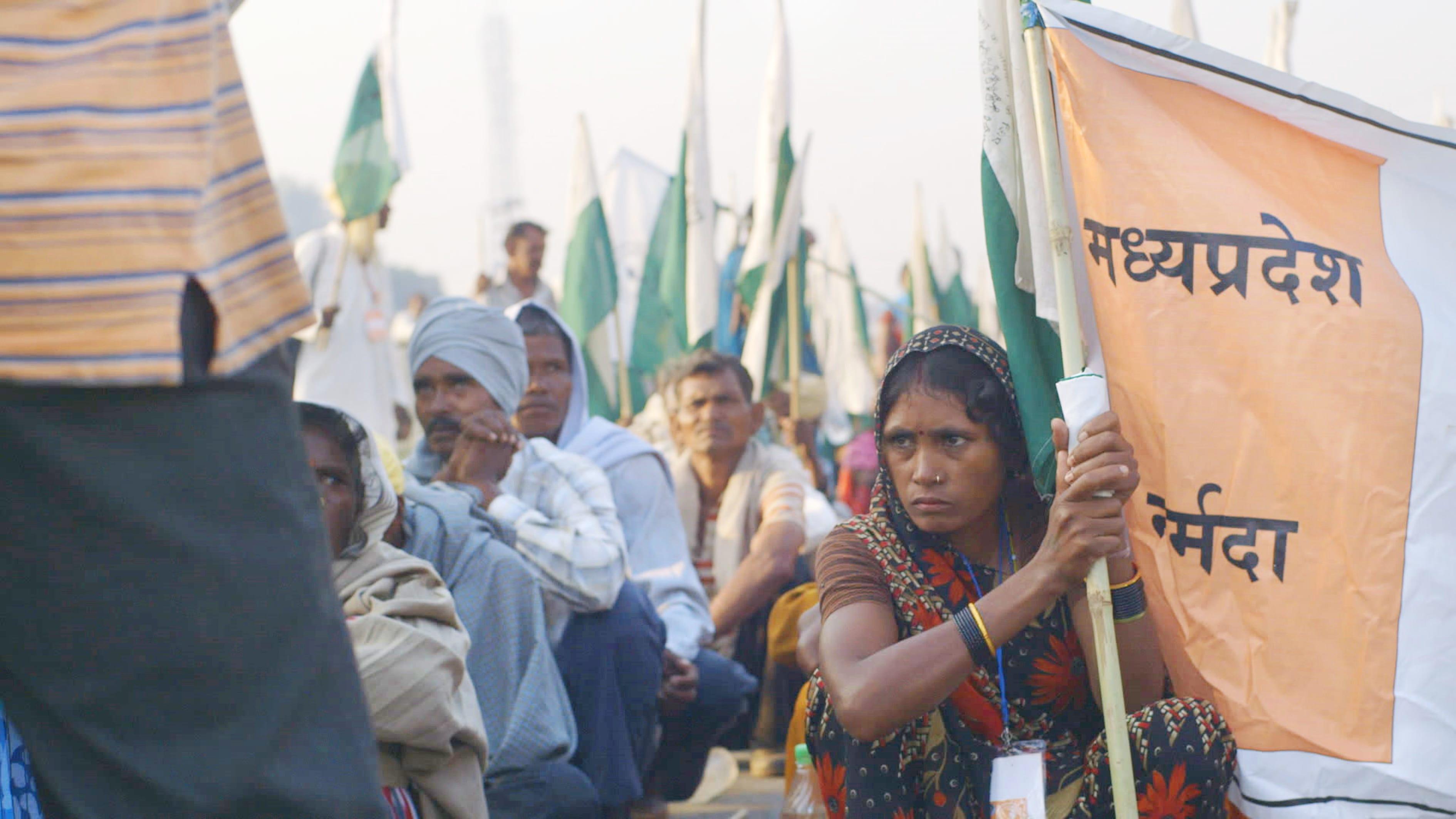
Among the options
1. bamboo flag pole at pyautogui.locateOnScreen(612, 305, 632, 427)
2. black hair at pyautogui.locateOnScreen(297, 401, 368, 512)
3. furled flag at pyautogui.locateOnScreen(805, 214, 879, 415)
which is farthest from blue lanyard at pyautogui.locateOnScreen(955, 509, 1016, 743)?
furled flag at pyautogui.locateOnScreen(805, 214, 879, 415)

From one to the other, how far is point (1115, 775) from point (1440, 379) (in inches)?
37.8

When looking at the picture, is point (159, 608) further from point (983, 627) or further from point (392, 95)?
point (392, 95)

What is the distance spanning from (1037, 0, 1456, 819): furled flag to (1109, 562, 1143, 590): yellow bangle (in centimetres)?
2

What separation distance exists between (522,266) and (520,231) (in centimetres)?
22

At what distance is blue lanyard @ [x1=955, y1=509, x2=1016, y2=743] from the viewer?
9.05 feet

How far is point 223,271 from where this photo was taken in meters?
1.36

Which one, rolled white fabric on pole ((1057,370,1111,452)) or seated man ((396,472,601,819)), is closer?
rolled white fabric on pole ((1057,370,1111,452))

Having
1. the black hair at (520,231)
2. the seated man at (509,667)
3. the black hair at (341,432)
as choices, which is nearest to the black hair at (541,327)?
the seated man at (509,667)

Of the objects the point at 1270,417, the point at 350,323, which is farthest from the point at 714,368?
the point at 350,323

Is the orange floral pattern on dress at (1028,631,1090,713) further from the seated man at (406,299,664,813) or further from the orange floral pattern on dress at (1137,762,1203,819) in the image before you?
the seated man at (406,299,664,813)

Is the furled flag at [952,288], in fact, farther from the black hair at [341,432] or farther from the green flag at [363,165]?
the black hair at [341,432]

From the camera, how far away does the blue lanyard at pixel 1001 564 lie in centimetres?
276

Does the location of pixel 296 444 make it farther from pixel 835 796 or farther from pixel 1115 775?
pixel 835 796

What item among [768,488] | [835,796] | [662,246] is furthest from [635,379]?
[835,796]
